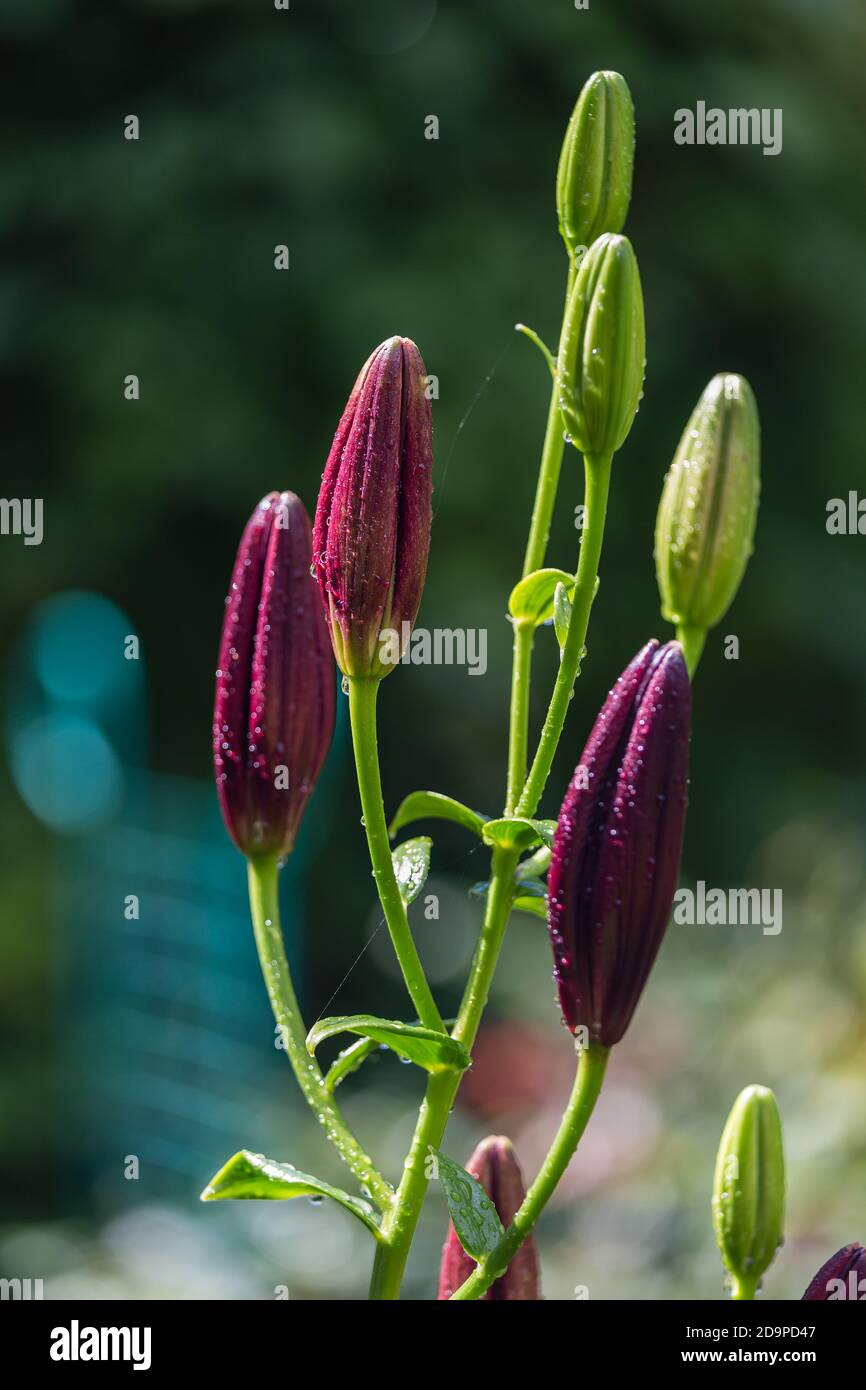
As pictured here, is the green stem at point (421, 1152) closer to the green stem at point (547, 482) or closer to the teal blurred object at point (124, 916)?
the green stem at point (547, 482)

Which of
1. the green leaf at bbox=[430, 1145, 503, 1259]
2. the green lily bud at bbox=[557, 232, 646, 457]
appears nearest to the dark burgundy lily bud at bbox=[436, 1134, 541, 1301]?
the green leaf at bbox=[430, 1145, 503, 1259]

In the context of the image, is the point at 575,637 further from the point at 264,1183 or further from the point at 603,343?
the point at 264,1183

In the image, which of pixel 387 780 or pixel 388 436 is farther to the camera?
pixel 387 780

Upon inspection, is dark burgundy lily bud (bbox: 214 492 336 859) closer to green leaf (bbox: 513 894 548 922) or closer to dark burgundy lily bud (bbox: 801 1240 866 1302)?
green leaf (bbox: 513 894 548 922)

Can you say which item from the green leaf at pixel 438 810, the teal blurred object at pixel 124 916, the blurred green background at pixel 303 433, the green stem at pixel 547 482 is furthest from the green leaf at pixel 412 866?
the teal blurred object at pixel 124 916

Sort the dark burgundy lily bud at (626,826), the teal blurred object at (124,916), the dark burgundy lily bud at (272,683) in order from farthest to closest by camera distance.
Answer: the teal blurred object at (124,916), the dark burgundy lily bud at (272,683), the dark burgundy lily bud at (626,826)

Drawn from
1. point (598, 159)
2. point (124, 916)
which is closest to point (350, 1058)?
point (598, 159)
